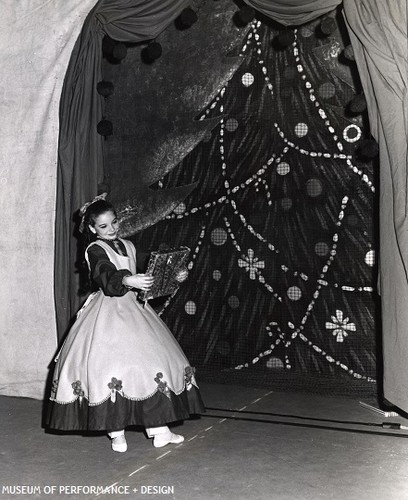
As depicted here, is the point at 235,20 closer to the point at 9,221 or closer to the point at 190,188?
the point at 190,188

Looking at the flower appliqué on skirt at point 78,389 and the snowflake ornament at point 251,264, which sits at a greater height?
the snowflake ornament at point 251,264

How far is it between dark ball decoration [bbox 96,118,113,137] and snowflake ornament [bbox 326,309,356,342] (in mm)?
1663

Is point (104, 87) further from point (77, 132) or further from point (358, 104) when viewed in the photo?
point (358, 104)

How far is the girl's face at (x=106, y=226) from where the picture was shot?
10.8ft

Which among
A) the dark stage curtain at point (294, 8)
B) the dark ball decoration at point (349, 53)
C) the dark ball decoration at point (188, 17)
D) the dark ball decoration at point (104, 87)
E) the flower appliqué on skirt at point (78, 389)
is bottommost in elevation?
the flower appliqué on skirt at point (78, 389)

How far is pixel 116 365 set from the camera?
308 centimetres

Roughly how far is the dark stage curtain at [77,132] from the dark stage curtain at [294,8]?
61 cm

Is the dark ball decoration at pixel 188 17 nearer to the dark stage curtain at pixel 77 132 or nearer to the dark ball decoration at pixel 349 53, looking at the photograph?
the dark stage curtain at pixel 77 132

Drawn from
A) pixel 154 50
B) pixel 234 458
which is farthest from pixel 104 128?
pixel 234 458

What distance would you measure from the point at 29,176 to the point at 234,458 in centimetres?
216

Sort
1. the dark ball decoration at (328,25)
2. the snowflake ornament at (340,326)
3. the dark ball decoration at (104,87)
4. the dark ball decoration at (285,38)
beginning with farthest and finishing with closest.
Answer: the dark ball decoration at (104,87) → the snowflake ornament at (340,326) → the dark ball decoration at (285,38) → the dark ball decoration at (328,25)

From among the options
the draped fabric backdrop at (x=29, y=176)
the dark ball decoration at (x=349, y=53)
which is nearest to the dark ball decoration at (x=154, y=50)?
the draped fabric backdrop at (x=29, y=176)

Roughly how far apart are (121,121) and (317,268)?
1567 mm

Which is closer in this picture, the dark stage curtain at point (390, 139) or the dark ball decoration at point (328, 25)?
the dark stage curtain at point (390, 139)
